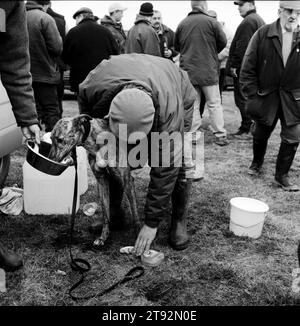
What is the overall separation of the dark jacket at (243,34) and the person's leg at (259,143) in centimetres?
204

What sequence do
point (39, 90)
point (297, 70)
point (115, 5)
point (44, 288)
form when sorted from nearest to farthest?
point (44, 288)
point (297, 70)
point (39, 90)
point (115, 5)

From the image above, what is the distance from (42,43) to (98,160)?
302 centimetres

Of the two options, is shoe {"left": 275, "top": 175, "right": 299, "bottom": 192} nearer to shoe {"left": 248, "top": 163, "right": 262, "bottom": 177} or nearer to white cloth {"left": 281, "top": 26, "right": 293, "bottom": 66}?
shoe {"left": 248, "top": 163, "right": 262, "bottom": 177}

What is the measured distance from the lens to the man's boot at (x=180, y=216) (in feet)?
10.5

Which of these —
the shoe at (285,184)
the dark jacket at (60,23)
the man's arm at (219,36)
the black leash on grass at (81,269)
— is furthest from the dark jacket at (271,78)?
the dark jacket at (60,23)

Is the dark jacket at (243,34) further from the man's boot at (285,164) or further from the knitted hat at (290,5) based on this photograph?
the man's boot at (285,164)

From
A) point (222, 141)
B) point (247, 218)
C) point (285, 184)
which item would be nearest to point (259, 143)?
point (285, 184)

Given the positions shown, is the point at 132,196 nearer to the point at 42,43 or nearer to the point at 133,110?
the point at 133,110

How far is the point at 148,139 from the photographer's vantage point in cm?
253

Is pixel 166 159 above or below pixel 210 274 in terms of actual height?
above

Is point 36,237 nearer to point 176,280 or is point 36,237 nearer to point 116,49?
point 176,280

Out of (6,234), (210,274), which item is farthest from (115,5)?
(210,274)

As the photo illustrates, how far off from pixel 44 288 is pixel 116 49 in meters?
3.72

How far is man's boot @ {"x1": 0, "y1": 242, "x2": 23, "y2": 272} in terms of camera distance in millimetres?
2826
